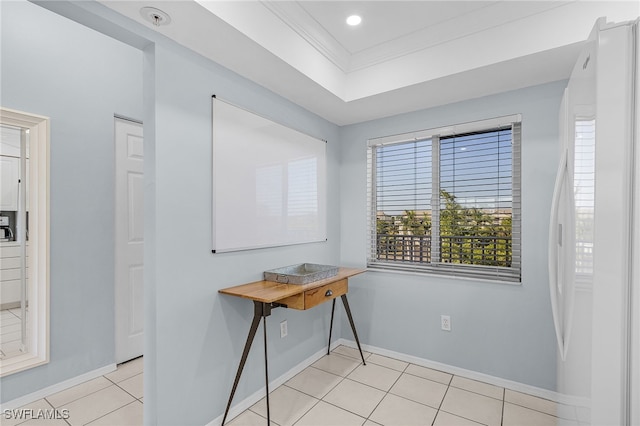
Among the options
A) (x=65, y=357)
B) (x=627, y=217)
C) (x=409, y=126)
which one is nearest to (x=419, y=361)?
(x=409, y=126)

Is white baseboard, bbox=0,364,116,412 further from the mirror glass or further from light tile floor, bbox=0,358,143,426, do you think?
the mirror glass

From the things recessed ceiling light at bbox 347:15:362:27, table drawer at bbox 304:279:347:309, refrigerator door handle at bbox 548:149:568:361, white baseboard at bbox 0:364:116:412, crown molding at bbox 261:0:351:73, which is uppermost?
recessed ceiling light at bbox 347:15:362:27

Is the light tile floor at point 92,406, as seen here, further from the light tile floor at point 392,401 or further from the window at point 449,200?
the window at point 449,200

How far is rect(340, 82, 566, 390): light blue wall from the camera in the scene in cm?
227

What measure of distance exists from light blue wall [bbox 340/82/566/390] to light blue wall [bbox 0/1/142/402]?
210 cm

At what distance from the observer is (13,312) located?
2.21 metres

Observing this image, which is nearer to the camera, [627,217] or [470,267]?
[627,217]

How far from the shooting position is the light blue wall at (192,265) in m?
1.69

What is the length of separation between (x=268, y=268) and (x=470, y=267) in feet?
5.34

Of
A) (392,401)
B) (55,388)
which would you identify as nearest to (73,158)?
(55,388)

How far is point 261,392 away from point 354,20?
2595mm

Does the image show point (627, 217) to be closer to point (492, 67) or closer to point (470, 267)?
point (492, 67)

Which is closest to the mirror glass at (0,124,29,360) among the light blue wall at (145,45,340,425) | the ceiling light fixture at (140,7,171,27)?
the light blue wall at (145,45,340,425)

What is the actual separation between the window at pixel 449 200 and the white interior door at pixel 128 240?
2120mm
